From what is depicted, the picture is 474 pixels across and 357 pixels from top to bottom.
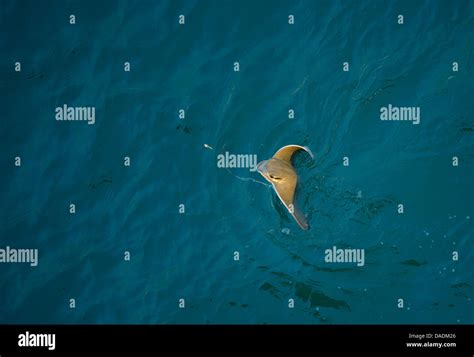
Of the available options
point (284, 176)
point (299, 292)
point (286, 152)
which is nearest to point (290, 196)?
point (284, 176)

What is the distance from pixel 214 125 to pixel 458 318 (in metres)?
4.15

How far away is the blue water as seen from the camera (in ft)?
25.3

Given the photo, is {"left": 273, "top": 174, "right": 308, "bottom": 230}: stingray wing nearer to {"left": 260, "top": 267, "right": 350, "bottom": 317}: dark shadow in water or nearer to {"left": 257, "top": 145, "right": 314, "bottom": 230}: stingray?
{"left": 257, "top": 145, "right": 314, "bottom": 230}: stingray

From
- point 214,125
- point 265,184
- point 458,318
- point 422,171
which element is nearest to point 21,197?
point 214,125

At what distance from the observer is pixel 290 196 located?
303 inches

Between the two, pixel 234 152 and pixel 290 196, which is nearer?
pixel 290 196

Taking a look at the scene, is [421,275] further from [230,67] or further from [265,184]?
[230,67]

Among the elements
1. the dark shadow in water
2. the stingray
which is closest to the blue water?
the dark shadow in water

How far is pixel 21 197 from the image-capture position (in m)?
7.75

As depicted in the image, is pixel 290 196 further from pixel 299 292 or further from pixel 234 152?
pixel 299 292

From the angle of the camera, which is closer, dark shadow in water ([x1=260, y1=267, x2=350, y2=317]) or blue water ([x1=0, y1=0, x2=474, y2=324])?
blue water ([x1=0, y1=0, x2=474, y2=324])

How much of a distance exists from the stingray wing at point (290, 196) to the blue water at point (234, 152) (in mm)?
109

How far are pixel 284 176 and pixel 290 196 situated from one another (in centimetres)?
28
